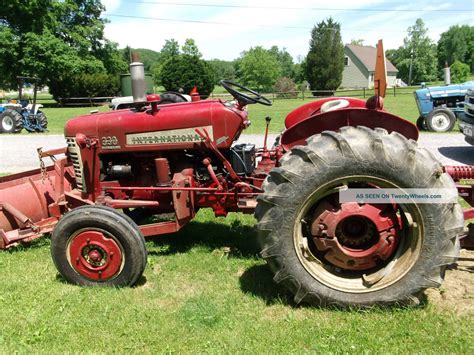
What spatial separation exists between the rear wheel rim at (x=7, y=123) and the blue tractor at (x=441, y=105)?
1443 centimetres

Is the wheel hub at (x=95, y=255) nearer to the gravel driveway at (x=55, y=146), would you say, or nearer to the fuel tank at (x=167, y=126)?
the fuel tank at (x=167, y=126)

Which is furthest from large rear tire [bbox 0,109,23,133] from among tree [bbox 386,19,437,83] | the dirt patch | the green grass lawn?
tree [bbox 386,19,437,83]

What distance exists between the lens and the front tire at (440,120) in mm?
13023

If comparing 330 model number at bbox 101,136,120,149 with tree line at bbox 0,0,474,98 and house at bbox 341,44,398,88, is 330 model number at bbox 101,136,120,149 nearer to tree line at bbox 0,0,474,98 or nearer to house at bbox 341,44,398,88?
tree line at bbox 0,0,474,98

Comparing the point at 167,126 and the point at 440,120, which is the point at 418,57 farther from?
the point at 167,126

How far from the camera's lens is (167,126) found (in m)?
3.72

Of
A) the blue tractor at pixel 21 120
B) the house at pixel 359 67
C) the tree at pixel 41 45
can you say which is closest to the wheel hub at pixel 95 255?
the blue tractor at pixel 21 120

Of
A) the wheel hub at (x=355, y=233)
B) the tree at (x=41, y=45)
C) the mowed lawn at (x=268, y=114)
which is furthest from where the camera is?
the tree at (x=41, y=45)

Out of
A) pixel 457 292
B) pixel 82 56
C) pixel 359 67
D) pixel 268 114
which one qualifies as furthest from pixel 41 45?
pixel 359 67

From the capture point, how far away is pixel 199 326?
9.41 feet

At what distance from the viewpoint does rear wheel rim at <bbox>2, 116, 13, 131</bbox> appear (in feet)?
52.2

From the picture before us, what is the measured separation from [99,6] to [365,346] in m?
45.0

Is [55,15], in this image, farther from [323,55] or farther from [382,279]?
[382,279]

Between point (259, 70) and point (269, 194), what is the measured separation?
2712 inches
